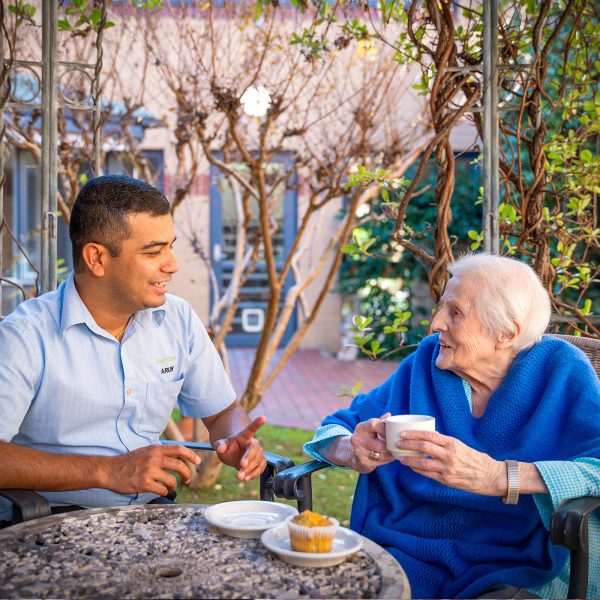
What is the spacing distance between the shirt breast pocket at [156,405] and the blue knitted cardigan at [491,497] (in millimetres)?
620

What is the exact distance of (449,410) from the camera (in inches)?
89.9

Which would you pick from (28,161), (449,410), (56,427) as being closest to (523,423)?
(449,410)

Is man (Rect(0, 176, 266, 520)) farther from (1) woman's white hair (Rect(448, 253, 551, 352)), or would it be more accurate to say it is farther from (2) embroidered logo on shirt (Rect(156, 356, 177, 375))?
(1) woman's white hair (Rect(448, 253, 551, 352))

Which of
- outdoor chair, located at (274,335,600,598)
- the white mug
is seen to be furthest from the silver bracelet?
the white mug

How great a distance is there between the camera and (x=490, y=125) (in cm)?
282

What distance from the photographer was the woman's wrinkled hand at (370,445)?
2096 millimetres

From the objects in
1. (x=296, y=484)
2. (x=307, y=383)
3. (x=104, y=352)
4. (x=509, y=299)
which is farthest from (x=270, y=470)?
(x=307, y=383)

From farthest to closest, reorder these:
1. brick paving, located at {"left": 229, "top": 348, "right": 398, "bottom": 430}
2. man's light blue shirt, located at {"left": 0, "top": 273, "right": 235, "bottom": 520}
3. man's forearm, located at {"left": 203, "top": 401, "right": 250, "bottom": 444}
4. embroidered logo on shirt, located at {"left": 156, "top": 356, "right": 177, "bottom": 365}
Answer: brick paving, located at {"left": 229, "top": 348, "right": 398, "bottom": 430}, man's forearm, located at {"left": 203, "top": 401, "right": 250, "bottom": 444}, embroidered logo on shirt, located at {"left": 156, "top": 356, "right": 177, "bottom": 365}, man's light blue shirt, located at {"left": 0, "top": 273, "right": 235, "bottom": 520}

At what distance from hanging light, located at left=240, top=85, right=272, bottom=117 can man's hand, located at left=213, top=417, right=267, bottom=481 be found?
92.0 inches

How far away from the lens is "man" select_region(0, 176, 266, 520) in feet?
7.29

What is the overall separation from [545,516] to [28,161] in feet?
30.7

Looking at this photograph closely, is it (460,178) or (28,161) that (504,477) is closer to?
(460,178)

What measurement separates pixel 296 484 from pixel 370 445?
26cm

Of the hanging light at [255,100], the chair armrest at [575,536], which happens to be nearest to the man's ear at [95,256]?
the chair armrest at [575,536]
